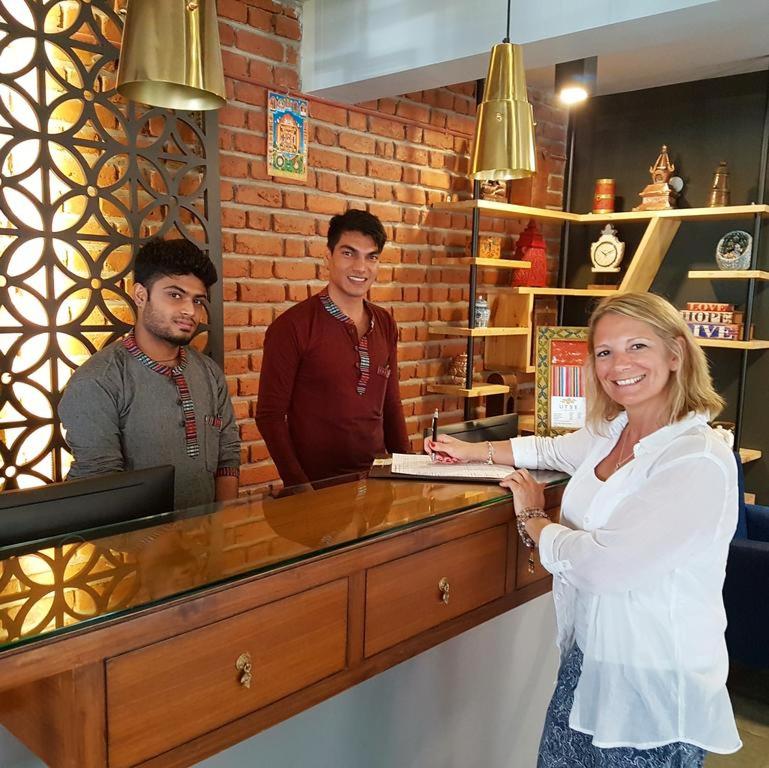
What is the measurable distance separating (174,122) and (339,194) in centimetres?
94

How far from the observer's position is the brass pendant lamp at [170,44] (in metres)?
1.27

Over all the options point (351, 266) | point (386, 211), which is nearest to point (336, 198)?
point (386, 211)

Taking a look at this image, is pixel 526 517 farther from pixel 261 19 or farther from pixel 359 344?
pixel 261 19

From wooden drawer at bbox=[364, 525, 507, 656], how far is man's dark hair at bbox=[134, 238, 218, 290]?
4.10 feet

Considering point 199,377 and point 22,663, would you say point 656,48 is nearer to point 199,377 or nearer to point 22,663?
point 199,377

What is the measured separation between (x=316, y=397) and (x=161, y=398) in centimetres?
54

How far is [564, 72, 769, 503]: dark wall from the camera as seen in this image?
3.90 m

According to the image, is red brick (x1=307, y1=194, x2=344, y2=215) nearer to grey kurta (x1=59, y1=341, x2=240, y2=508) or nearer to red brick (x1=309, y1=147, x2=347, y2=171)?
red brick (x1=309, y1=147, x2=347, y2=171)

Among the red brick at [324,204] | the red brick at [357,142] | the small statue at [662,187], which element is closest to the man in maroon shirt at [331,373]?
the red brick at [324,204]

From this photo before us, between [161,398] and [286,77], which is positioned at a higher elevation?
[286,77]

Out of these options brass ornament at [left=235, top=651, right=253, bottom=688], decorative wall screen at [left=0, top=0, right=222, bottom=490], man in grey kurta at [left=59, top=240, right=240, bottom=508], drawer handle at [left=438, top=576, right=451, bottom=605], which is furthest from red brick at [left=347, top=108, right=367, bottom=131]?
brass ornament at [left=235, top=651, right=253, bottom=688]

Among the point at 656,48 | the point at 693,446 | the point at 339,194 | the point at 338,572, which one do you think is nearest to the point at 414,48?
the point at 339,194

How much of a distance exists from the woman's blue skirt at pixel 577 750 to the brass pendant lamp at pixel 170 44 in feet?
4.33

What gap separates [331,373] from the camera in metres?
2.52
